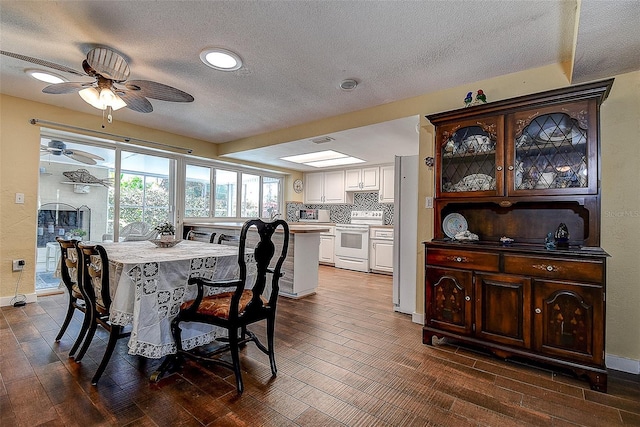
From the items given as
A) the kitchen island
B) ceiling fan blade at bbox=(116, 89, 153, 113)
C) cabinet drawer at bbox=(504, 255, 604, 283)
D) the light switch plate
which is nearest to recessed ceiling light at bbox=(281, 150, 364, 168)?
the kitchen island

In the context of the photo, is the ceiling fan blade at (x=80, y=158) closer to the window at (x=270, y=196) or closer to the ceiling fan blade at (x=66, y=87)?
the ceiling fan blade at (x=66, y=87)

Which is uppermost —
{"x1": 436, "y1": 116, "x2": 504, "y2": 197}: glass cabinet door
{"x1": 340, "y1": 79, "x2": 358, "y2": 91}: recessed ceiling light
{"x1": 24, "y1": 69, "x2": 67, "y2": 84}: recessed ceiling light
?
{"x1": 340, "y1": 79, "x2": 358, "y2": 91}: recessed ceiling light

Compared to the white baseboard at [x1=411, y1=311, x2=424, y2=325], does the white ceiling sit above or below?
above

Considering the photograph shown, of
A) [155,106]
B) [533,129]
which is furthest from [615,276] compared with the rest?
[155,106]

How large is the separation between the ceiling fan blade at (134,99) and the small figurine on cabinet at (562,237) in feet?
11.1

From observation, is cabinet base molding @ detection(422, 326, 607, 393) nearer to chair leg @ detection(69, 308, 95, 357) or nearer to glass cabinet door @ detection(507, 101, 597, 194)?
glass cabinet door @ detection(507, 101, 597, 194)

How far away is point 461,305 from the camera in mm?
2373

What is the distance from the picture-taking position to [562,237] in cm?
215

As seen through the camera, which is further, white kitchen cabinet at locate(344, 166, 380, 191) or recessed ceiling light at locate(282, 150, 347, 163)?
white kitchen cabinet at locate(344, 166, 380, 191)

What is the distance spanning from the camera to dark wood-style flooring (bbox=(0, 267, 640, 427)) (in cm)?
157

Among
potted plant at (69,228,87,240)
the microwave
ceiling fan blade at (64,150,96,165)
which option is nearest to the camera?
ceiling fan blade at (64,150,96,165)

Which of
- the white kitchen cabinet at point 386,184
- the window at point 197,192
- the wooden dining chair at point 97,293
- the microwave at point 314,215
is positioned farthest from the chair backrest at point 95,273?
the microwave at point 314,215

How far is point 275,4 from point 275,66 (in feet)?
2.51

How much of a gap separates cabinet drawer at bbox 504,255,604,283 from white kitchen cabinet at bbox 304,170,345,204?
14.7 ft
